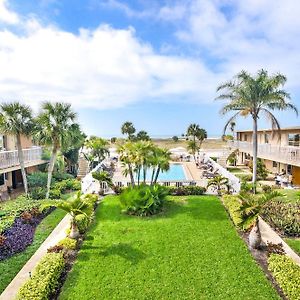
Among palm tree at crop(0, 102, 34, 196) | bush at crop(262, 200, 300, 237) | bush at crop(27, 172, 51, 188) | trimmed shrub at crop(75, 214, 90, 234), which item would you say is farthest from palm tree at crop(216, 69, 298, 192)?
bush at crop(27, 172, 51, 188)

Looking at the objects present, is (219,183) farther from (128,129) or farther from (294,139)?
(128,129)

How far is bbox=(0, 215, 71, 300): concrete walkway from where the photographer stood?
26.3 ft

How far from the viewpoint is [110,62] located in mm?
16953

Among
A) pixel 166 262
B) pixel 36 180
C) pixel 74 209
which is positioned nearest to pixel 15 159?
pixel 36 180

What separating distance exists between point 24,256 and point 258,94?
17747mm

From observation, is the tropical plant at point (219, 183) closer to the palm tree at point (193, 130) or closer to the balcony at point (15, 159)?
the balcony at point (15, 159)

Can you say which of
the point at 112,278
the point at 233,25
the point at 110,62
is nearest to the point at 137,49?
the point at 110,62

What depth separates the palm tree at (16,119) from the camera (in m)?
19.3

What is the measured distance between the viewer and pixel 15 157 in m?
22.4

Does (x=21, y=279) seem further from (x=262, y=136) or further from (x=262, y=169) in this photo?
(x=262, y=136)

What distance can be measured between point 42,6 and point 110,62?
5220 mm

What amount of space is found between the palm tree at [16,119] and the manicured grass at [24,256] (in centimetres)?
741

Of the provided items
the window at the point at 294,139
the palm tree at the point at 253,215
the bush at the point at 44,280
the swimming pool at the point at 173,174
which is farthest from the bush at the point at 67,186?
the window at the point at 294,139

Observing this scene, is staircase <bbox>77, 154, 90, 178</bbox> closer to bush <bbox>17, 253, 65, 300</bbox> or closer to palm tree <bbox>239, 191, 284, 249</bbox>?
bush <bbox>17, 253, 65, 300</bbox>
